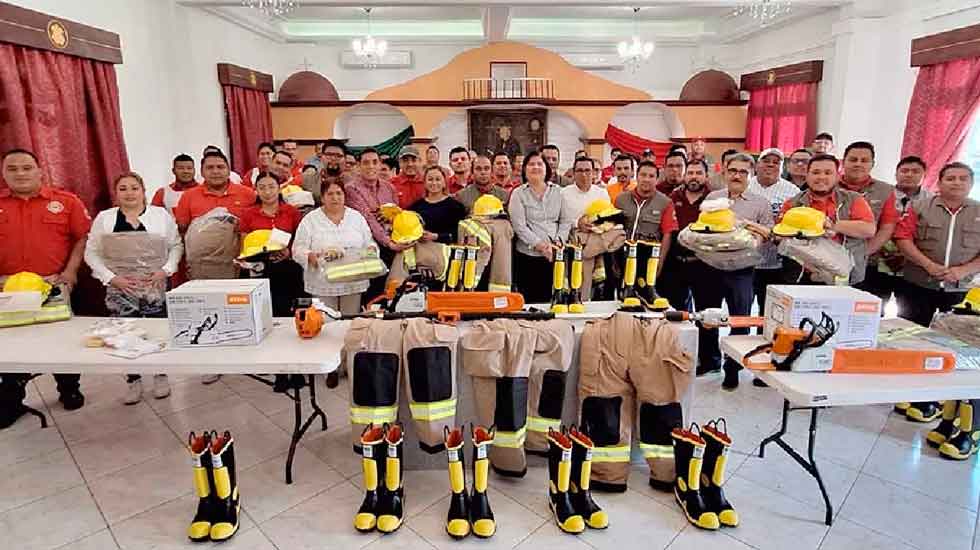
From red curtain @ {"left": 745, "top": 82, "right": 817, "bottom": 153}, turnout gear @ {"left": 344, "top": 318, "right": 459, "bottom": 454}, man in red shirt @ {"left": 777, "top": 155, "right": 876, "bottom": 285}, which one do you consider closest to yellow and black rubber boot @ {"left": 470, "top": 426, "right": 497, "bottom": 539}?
turnout gear @ {"left": 344, "top": 318, "right": 459, "bottom": 454}

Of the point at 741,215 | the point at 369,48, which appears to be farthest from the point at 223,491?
the point at 369,48

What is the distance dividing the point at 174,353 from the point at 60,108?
2878 millimetres

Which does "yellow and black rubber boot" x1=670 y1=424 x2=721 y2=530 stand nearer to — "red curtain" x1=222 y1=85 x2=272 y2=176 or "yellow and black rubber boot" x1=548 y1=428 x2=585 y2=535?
"yellow and black rubber boot" x1=548 y1=428 x2=585 y2=535

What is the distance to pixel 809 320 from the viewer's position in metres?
2.15

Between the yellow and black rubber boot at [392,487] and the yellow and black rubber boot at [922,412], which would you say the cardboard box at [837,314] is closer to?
the yellow and black rubber boot at [922,412]

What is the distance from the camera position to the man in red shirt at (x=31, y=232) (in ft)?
10.2

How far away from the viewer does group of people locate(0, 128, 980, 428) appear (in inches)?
122

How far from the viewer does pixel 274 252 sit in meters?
3.23

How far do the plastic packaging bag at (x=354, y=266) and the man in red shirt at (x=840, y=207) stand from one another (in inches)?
83.9

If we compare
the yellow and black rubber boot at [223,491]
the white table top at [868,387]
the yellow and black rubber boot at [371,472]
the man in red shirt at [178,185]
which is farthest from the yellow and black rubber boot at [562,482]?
the man in red shirt at [178,185]

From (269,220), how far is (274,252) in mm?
298

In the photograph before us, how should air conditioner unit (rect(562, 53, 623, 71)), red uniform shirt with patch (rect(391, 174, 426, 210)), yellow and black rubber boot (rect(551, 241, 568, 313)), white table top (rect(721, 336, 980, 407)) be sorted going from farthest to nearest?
1. air conditioner unit (rect(562, 53, 623, 71))
2. red uniform shirt with patch (rect(391, 174, 426, 210))
3. yellow and black rubber boot (rect(551, 241, 568, 313))
4. white table top (rect(721, 336, 980, 407))

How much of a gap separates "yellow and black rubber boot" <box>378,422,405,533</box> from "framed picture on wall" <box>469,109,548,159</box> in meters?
7.04

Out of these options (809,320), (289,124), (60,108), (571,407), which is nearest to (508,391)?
(571,407)
